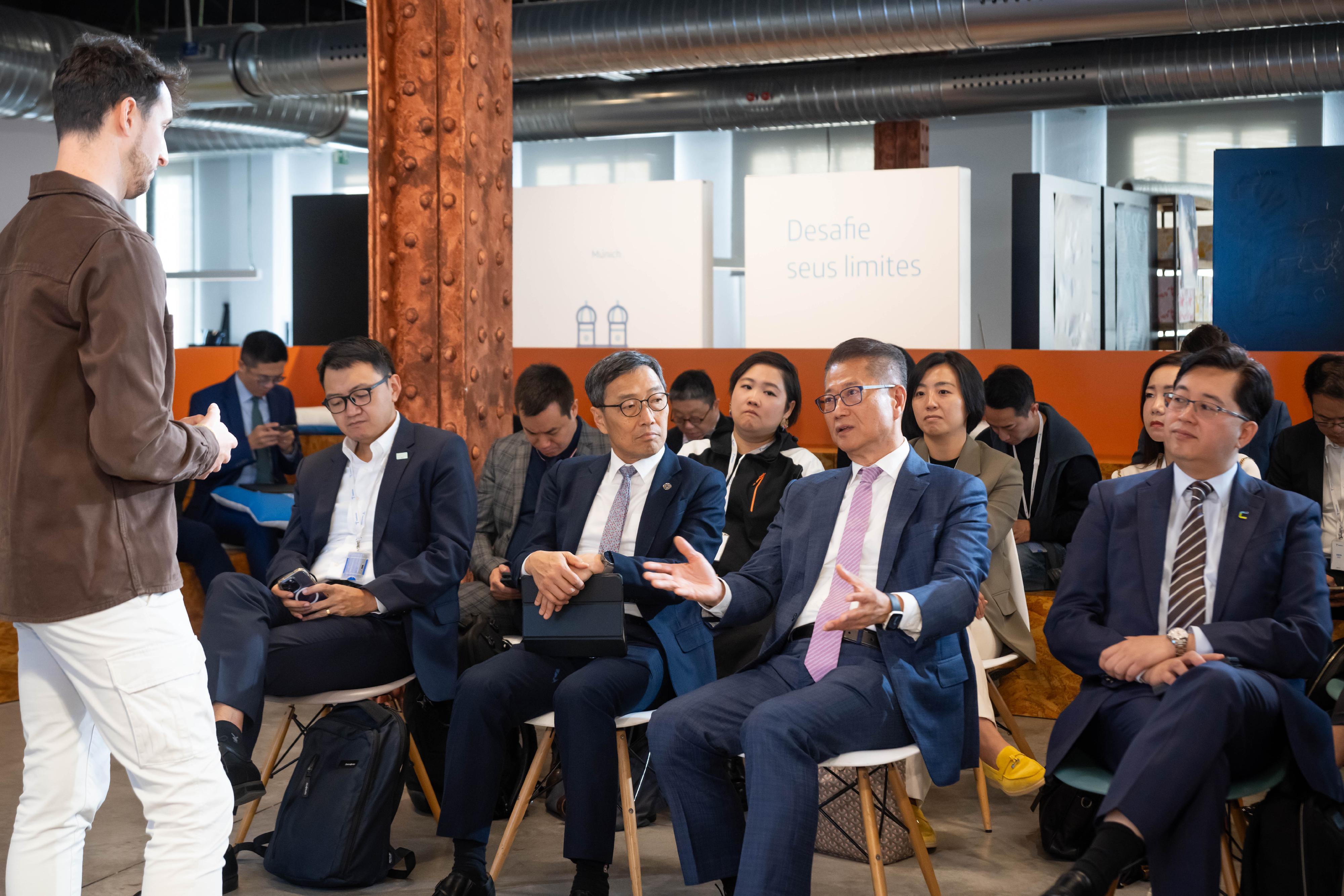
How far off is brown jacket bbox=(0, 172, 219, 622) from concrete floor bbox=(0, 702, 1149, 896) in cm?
136

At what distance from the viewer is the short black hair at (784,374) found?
4.00 m

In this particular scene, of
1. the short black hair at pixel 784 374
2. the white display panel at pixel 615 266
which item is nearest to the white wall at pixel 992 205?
the white display panel at pixel 615 266

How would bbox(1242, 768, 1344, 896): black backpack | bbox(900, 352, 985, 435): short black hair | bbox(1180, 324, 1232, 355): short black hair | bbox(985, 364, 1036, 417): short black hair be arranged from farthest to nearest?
1. bbox(985, 364, 1036, 417): short black hair
2. bbox(1180, 324, 1232, 355): short black hair
3. bbox(900, 352, 985, 435): short black hair
4. bbox(1242, 768, 1344, 896): black backpack

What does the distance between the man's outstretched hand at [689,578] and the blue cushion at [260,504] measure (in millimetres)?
3067

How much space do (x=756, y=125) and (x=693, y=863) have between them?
23.4 feet

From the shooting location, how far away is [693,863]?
2.64 m

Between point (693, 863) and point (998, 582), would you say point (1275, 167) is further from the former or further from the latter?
point (693, 863)

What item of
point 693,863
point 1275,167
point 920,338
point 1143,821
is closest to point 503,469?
point 693,863

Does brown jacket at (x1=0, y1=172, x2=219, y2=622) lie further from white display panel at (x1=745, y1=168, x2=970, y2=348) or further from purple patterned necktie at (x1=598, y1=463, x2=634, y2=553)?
white display panel at (x1=745, y1=168, x2=970, y2=348)

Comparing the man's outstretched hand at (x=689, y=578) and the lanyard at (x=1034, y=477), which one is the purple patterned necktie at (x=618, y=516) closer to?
the man's outstretched hand at (x=689, y=578)

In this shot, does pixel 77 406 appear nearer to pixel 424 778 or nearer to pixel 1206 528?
pixel 424 778

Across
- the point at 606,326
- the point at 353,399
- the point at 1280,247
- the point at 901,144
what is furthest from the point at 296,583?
the point at 901,144

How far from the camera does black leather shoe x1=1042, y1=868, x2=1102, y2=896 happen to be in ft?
7.13

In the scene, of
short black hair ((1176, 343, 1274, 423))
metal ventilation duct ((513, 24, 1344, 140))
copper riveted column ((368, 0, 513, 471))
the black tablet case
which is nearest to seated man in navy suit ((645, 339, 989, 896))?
the black tablet case
